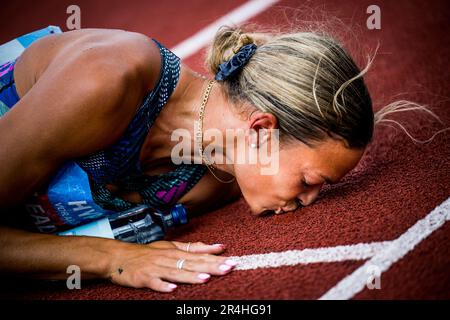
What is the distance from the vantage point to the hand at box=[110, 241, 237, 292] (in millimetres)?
1338

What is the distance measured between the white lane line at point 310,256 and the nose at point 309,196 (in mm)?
247

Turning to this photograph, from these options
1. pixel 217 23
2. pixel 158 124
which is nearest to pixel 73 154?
pixel 158 124

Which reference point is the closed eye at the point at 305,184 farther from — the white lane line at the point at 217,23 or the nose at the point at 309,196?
Answer: the white lane line at the point at 217,23

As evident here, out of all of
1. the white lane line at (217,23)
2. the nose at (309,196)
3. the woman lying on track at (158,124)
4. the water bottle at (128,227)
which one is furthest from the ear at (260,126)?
the white lane line at (217,23)

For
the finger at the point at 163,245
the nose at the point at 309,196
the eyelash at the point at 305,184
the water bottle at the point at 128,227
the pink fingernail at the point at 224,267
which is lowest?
the water bottle at the point at 128,227

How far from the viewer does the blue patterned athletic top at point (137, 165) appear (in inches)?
60.6

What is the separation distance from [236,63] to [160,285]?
712 mm

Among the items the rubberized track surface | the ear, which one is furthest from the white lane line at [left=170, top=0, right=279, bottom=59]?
the ear

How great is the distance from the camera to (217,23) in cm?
332

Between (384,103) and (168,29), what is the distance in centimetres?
174

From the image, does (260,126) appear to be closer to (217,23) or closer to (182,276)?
(182,276)

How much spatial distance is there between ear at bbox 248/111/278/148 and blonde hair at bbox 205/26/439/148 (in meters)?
0.02

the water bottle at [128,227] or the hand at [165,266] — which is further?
the water bottle at [128,227]
